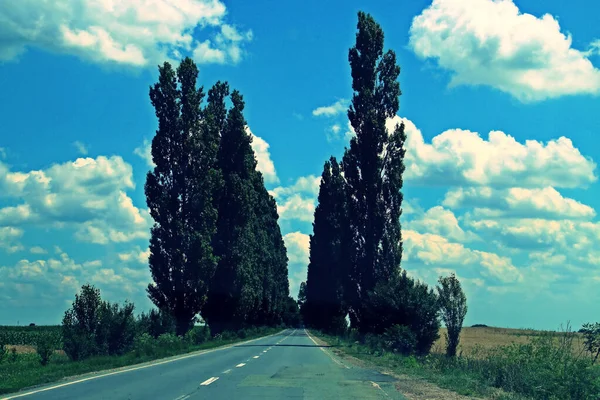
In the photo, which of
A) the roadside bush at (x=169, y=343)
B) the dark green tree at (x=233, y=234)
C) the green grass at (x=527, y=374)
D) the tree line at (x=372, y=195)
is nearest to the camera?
the green grass at (x=527, y=374)

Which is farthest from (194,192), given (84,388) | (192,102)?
(84,388)

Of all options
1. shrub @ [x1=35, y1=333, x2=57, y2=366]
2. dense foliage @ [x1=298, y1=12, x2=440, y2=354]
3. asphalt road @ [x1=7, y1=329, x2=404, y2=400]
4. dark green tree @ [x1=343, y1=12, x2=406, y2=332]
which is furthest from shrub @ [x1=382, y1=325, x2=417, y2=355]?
shrub @ [x1=35, y1=333, x2=57, y2=366]

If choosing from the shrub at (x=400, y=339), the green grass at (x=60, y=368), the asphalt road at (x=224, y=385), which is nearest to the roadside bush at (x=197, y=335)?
the green grass at (x=60, y=368)

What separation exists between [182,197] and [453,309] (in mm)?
21241

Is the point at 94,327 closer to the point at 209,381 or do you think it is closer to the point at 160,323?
the point at 160,323

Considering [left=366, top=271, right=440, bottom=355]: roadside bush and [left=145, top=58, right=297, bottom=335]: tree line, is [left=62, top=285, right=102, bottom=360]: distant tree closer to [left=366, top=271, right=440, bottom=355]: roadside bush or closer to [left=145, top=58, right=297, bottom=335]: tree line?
[left=145, top=58, right=297, bottom=335]: tree line

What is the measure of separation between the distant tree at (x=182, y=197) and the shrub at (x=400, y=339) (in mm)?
11879

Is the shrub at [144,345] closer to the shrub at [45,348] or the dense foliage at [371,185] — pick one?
the shrub at [45,348]

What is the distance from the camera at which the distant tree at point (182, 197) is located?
38469 millimetres

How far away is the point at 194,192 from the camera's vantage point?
3984 cm

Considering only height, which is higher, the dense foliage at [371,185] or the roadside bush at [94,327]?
the dense foliage at [371,185]

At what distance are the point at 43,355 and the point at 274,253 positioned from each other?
172ft

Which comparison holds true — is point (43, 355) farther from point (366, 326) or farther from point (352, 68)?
point (352, 68)

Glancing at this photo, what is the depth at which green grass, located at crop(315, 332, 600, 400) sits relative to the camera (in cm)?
1457
